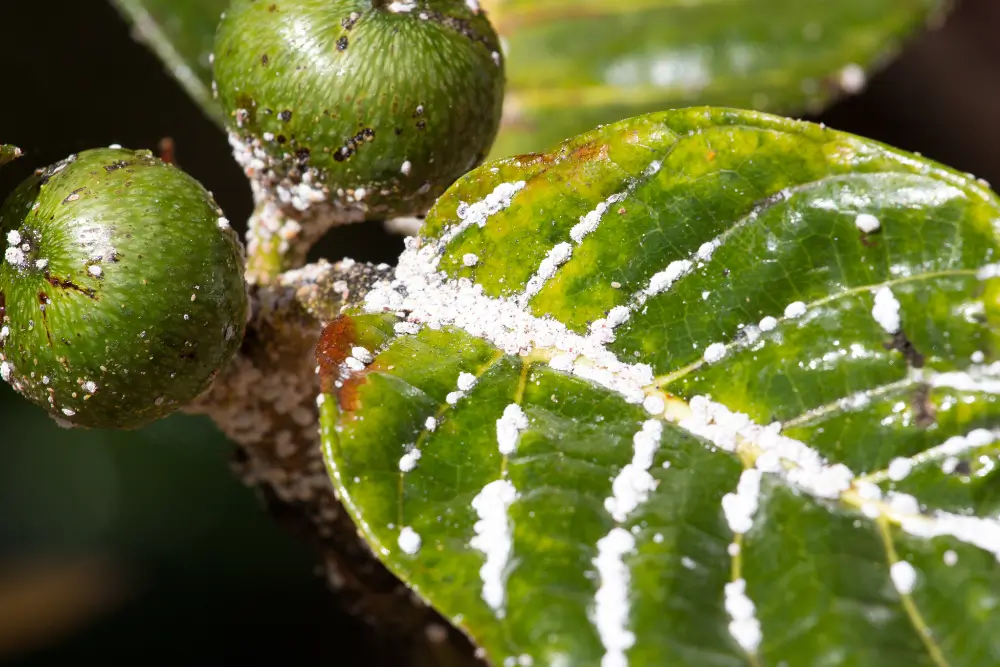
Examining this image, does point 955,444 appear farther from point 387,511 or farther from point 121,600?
point 121,600

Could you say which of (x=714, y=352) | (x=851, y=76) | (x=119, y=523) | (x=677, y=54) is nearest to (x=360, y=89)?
(x=714, y=352)

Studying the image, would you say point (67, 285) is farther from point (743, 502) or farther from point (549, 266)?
point (743, 502)

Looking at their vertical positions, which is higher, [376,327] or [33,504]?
[376,327]

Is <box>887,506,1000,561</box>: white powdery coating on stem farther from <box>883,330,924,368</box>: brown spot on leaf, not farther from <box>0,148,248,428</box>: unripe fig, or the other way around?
<box>0,148,248,428</box>: unripe fig

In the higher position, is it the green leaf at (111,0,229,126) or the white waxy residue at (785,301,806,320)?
the green leaf at (111,0,229,126)

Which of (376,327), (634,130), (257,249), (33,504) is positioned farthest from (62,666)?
(634,130)

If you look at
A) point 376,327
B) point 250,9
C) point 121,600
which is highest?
point 250,9

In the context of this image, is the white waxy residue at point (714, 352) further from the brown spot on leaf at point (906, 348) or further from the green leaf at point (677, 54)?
the green leaf at point (677, 54)

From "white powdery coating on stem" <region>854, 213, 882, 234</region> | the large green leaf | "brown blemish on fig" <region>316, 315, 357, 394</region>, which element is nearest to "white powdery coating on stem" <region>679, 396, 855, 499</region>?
the large green leaf
